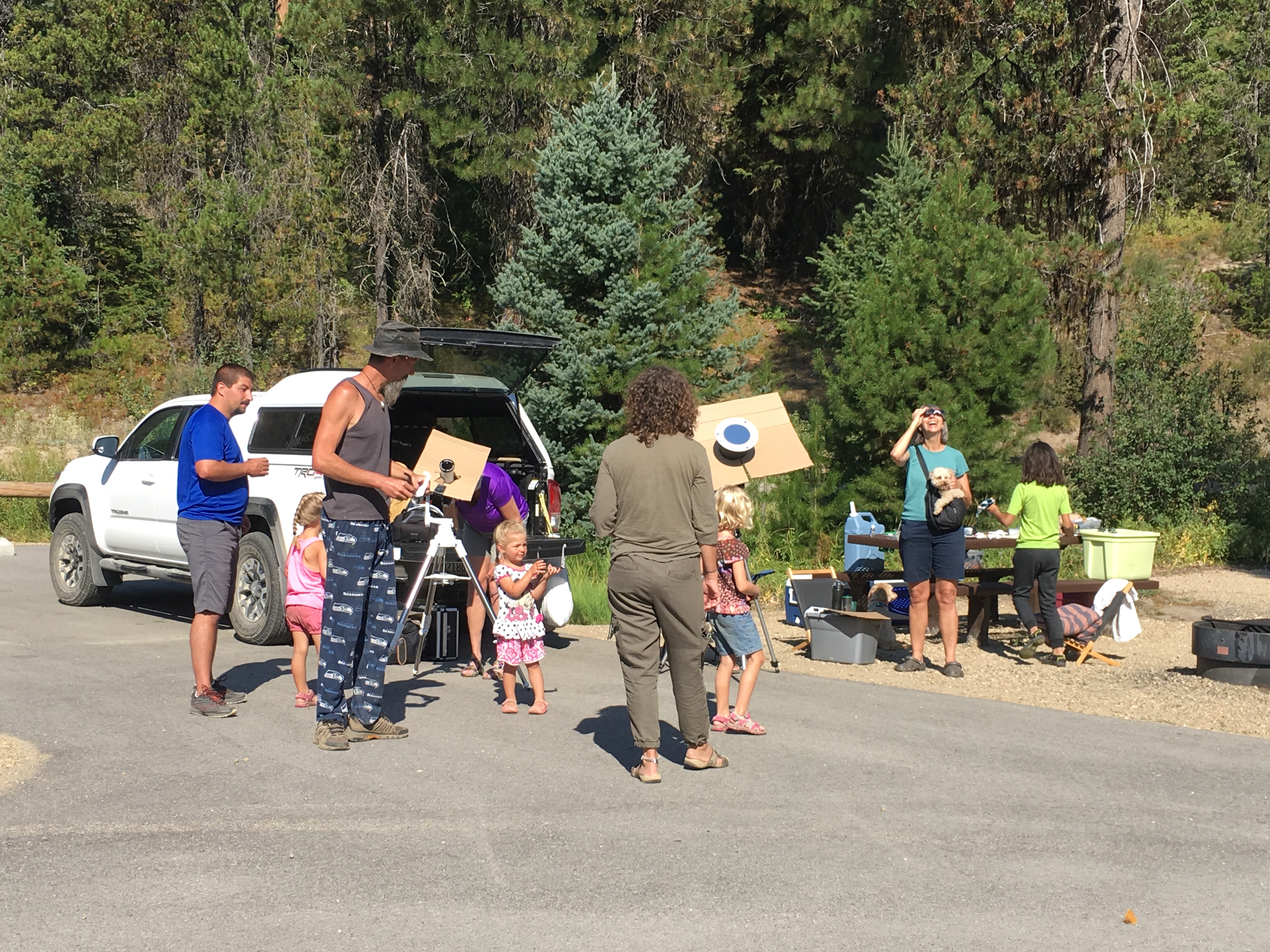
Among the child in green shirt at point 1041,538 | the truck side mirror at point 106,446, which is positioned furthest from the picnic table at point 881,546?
the truck side mirror at point 106,446

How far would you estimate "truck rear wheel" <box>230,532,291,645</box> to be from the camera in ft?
33.7

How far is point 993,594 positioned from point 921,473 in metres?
2.17

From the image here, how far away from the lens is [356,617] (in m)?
7.04

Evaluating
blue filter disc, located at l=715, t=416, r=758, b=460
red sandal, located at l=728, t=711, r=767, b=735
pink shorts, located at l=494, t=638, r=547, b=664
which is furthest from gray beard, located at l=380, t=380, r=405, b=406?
blue filter disc, located at l=715, t=416, r=758, b=460

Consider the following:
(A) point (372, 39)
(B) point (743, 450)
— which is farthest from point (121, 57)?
(B) point (743, 450)

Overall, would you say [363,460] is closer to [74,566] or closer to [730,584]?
[730,584]

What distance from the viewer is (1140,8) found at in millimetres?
18453

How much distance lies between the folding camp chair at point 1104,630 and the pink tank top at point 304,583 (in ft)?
19.0

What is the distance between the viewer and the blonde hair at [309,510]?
8.63m

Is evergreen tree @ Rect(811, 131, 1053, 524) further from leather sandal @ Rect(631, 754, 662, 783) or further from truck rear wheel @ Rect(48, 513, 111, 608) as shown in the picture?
leather sandal @ Rect(631, 754, 662, 783)

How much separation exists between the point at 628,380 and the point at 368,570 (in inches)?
418

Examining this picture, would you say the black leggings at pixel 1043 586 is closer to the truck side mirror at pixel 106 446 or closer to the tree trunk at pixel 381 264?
the truck side mirror at pixel 106 446

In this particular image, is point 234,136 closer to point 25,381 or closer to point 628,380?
point 25,381

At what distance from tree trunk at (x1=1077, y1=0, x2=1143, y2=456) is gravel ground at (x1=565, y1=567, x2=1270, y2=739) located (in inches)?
223
